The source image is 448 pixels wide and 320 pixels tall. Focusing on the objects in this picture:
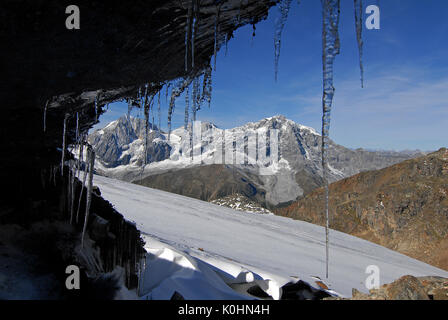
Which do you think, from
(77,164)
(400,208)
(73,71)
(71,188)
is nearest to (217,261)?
(71,188)

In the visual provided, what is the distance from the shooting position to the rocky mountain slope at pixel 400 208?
44.8m

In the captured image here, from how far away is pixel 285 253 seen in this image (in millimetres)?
11266

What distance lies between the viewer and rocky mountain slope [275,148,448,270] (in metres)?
44.8

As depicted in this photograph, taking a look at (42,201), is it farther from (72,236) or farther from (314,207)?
(314,207)

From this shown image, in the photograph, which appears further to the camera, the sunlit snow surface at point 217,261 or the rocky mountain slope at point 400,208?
the rocky mountain slope at point 400,208

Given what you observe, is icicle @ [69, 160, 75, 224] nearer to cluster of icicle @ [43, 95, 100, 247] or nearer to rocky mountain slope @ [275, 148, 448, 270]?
cluster of icicle @ [43, 95, 100, 247]

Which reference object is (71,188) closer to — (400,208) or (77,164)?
(77,164)

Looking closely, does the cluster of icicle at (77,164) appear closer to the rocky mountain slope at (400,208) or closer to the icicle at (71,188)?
the icicle at (71,188)

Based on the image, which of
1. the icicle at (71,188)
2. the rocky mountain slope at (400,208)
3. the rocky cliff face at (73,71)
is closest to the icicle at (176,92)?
the rocky cliff face at (73,71)

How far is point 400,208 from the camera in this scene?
52.0 metres

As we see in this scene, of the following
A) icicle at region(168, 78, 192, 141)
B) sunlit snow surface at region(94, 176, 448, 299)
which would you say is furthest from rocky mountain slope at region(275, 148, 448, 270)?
icicle at region(168, 78, 192, 141)

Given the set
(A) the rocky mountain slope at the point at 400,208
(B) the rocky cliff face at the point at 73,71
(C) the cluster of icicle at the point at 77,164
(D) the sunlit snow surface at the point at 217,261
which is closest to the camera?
(B) the rocky cliff face at the point at 73,71
